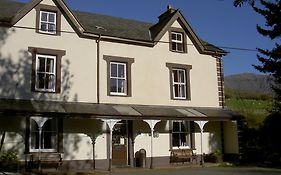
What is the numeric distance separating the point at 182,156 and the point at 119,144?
391 cm

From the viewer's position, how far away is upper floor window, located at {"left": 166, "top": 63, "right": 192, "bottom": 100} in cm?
2483

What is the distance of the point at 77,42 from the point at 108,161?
6633 mm

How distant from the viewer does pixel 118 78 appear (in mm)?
23094

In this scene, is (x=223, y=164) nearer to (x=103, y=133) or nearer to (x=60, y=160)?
(x=103, y=133)

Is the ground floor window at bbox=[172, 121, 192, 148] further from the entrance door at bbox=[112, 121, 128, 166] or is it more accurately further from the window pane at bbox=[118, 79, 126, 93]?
the window pane at bbox=[118, 79, 126, 93]

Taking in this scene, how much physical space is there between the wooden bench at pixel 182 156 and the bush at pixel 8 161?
9.00m

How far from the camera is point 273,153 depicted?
82.4ft

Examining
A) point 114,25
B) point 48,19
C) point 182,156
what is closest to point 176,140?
point 182,156

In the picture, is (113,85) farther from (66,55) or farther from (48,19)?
(48,19)

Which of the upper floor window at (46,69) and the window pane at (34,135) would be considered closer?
the window pane at (34,135)

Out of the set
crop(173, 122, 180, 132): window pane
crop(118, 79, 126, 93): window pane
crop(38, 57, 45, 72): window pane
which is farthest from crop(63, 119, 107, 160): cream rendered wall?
crop(173, 122, 180, 132): window pane

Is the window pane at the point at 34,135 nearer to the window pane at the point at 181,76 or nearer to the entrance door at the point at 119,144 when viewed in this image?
the entrance door at the point at 119,144

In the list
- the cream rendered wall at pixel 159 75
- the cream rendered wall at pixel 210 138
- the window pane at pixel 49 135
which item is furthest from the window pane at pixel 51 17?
the cream rendered wall at pixel 210 138

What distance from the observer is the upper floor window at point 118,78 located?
2297 cm
